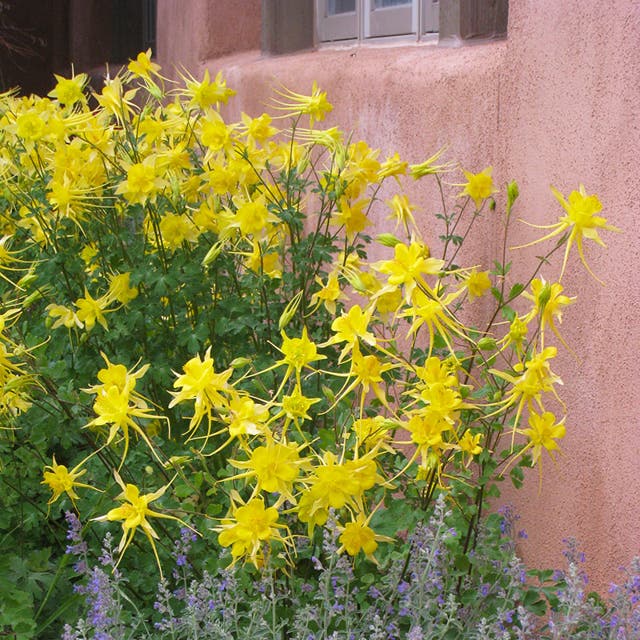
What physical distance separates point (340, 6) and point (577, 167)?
2.57m

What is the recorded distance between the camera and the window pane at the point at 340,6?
510 centimetres

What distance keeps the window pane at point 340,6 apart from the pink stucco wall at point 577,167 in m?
1.33

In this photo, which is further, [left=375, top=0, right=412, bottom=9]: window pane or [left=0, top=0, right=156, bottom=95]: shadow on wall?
[left=0, top=0, right=156, bottom=95]: shadow on wall

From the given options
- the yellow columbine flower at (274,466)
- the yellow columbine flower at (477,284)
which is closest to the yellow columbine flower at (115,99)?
the yellow columbine flower at (477,284)

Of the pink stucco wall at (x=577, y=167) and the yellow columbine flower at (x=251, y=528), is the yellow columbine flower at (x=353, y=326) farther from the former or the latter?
the pink stucco wall at (x=577, y=167)

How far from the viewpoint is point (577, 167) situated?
116 inches

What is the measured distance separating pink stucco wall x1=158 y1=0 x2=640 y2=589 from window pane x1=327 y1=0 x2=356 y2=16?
4.35 ft

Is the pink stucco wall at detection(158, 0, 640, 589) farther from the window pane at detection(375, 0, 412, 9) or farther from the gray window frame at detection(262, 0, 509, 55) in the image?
the window pane at detection(375, 0, 412, 9)

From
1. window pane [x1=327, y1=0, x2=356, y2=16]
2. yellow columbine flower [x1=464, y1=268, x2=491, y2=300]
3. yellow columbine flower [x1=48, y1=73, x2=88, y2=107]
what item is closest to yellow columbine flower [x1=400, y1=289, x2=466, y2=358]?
yellow columbine flower [x1=464, y1=268, x2=491, y2=300]

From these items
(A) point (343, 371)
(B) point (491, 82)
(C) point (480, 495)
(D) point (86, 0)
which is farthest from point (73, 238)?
(D) point (86, 0)

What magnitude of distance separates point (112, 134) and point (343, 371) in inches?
35.9

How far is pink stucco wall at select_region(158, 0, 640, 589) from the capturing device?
2.73 metres

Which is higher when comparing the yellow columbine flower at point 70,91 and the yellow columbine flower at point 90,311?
the yellow columbine flower at point 70,91

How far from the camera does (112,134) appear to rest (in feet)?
10.5
